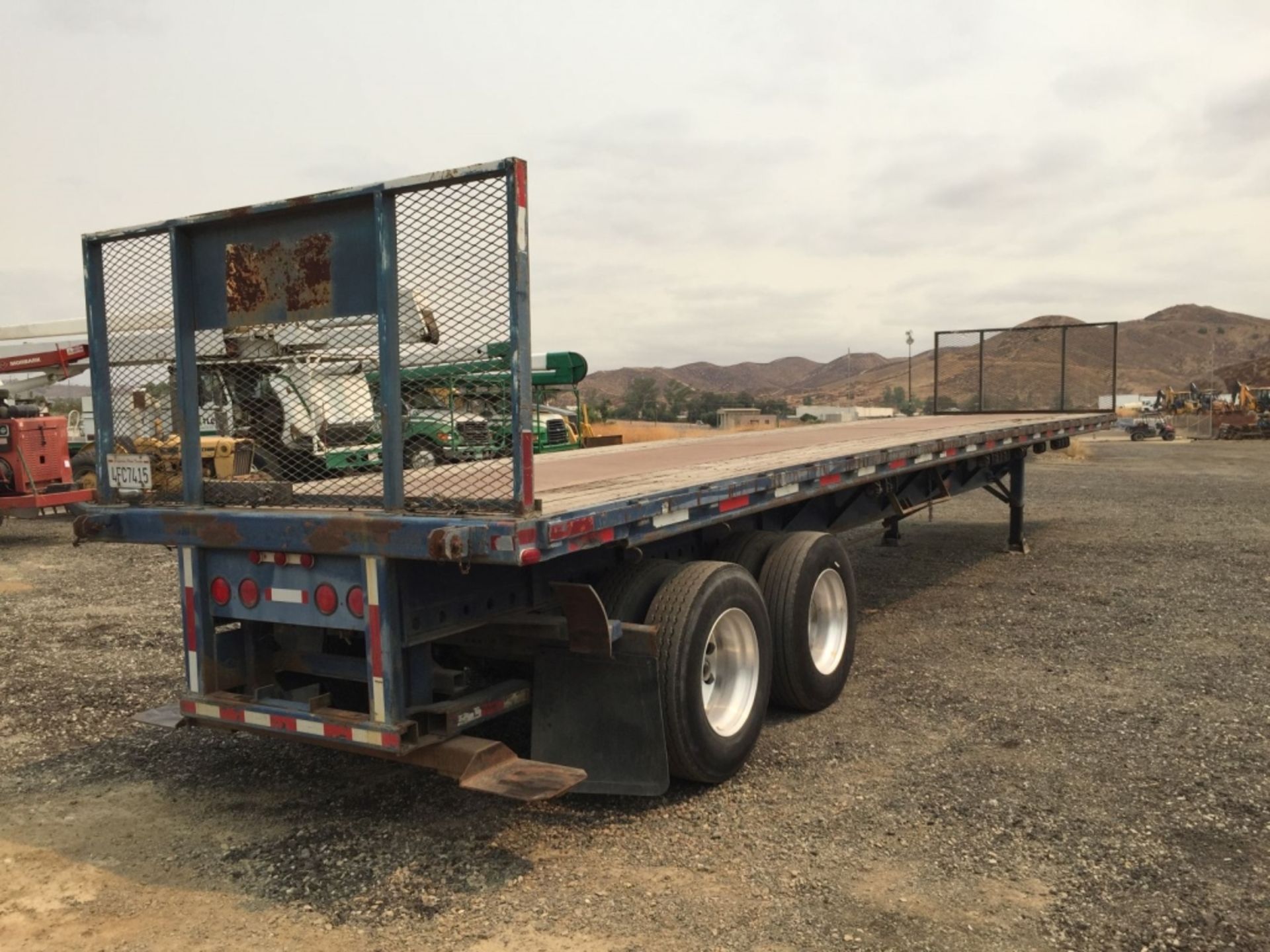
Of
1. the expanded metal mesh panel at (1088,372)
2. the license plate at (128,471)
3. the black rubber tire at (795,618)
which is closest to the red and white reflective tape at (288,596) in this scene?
the license plate at (128,471)

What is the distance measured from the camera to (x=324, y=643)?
4.69 metres

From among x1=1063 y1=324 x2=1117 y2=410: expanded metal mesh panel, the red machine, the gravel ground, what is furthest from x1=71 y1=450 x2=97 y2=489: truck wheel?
x1=1063 y1=324 x2=1117 y2=410: expanded metal mesh panel

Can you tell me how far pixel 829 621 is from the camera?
19.8 ft

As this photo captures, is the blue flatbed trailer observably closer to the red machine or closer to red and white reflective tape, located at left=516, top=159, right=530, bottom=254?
red and white reflective tape, located at left=516, top=159, right=530, bottom=254

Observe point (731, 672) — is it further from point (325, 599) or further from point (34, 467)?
point (34, 467)

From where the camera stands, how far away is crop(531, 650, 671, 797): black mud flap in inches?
167

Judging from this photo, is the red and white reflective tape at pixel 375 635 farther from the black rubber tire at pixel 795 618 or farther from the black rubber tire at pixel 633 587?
the black rubber tire at pixel 795 618

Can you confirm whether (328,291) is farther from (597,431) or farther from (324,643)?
(597,431)

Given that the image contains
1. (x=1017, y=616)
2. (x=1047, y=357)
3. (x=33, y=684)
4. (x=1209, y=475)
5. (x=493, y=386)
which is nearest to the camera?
(x=493, y=386)

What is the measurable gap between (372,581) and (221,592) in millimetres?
947

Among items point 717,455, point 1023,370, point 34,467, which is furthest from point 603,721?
point 1023,370

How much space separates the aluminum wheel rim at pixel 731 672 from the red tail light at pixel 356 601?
160 cm

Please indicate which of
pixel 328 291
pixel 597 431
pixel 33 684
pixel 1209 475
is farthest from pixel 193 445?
pixel 1209 475

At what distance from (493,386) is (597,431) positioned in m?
20.0
